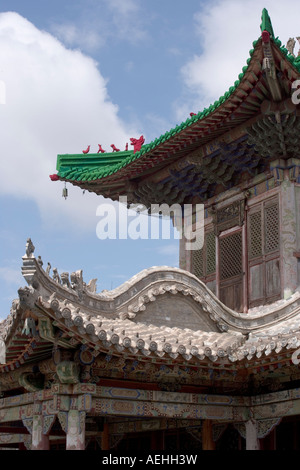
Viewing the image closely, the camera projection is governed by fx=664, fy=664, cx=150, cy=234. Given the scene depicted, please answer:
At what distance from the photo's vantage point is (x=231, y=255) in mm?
13062

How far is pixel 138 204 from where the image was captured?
15125 millimetres

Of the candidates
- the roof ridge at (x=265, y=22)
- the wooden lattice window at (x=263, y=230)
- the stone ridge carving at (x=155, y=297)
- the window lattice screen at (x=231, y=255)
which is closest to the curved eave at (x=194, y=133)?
the roof ridge at (x=265, y=22)

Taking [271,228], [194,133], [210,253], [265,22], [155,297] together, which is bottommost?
[155,297]

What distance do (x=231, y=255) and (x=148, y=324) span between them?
3.20 m

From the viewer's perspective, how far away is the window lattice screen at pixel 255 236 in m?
12.4

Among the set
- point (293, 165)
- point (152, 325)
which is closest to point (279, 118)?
point (293, 165)

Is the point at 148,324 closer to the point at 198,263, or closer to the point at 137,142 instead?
the point at 198,263

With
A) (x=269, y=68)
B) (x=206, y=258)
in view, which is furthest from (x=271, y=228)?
(x=269, y=68)

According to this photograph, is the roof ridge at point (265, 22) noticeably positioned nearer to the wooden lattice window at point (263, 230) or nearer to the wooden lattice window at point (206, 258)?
the wooden lattice window at point (263, 230)

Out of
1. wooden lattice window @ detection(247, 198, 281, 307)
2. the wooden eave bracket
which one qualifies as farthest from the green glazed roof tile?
wooden lattice window @ detection(247, 198, 281, 307)

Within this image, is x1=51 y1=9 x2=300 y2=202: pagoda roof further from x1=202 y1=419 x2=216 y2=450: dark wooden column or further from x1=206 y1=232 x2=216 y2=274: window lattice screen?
x1=202 y1=419 x2=216 y2=450: dark wooden column

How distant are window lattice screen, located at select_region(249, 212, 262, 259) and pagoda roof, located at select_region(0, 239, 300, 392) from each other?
1.13m

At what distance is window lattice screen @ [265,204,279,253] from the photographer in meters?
12.0

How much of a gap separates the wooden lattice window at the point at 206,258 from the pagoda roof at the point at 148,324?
1800 millimetres
